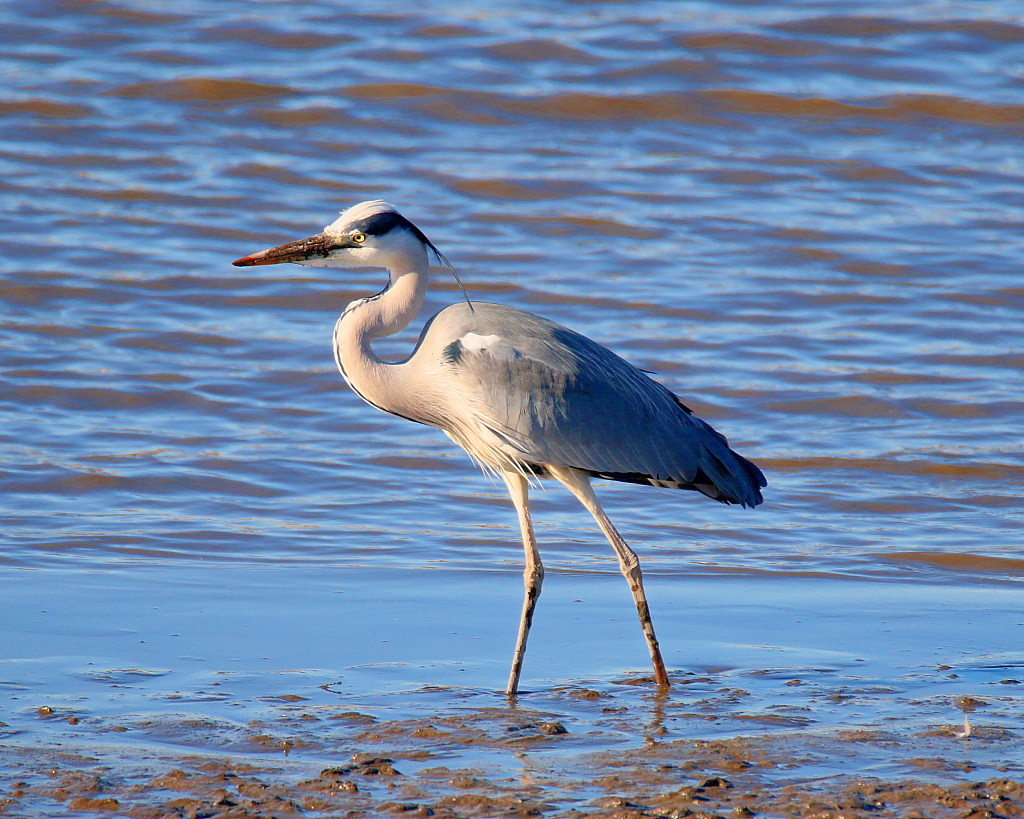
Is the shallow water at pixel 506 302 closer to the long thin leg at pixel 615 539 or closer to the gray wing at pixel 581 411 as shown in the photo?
the long thin leg at pixel 615 539

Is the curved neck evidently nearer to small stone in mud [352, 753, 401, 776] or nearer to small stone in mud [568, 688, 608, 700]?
small stone in mud [568, 688, 608, 700]

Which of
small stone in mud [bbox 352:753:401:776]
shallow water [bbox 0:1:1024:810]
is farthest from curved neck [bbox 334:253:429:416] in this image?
small stone in mud [bbox 352:753:401:776]

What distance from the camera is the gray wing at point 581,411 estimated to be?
5348mm

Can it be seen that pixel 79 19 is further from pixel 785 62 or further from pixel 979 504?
pixel 979 504

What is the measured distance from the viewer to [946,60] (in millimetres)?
15828

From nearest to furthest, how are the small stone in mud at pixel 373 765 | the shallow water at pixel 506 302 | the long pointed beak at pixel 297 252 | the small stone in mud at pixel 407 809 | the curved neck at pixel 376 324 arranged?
1. the small stone in mud at pixel 407 809
2. the small stone in mud at pixel 373 765
3. the long pointed beak at pixel 297 252
4. the curved neck at pixel 376 324
5. the shallow water at pixel 506 302

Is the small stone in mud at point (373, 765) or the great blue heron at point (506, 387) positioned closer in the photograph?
the small stone in mud at point (373, 765)

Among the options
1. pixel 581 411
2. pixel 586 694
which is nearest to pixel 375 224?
pixel 581 411

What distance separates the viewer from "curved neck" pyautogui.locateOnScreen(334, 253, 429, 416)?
5398 mm

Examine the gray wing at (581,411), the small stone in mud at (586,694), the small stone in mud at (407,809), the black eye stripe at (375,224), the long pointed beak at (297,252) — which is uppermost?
the black eye stripe at (375,224)

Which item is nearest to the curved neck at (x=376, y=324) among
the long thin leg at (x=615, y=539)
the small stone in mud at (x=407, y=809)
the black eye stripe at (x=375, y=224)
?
the black eye stripe at (x=375, y=224)

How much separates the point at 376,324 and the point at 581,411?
0.86 metres

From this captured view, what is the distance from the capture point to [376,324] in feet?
17.8

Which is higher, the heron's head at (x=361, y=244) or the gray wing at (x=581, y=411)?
the heron's head at (x=361, y=244)
